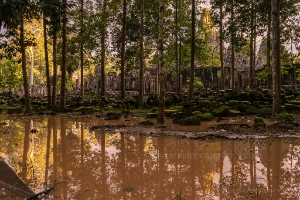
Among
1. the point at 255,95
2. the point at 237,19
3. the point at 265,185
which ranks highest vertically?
the point at 237,19

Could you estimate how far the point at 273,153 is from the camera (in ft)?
21.9

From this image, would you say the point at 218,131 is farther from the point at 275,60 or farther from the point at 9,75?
the point at 9,75

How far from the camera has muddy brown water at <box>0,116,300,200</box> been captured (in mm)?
4371

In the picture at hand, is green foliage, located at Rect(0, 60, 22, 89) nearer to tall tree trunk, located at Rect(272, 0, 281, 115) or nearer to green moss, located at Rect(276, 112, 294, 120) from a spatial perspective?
tall tree trunk, located at Rect(272, 0, 281, 115)

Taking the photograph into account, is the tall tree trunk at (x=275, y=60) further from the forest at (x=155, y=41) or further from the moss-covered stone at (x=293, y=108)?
the moss-covered stone at (x=293, y=108)

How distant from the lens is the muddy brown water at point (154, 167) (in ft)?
14.3

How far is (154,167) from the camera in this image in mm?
5777

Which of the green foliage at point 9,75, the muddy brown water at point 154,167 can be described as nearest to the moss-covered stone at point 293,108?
the muddy brown water at point 154,167

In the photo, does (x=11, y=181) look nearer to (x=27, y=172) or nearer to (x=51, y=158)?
(x=27, y=172)

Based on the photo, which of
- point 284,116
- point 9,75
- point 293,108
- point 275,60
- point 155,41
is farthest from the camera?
point 9,75

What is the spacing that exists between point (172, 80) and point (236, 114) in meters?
25.9

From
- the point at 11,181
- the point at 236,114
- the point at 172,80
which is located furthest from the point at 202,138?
the point at 172,80

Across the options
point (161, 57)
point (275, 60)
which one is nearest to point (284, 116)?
point (275, 60)

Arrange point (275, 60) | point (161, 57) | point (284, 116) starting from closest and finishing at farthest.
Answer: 1. point (161, 57)
2. point (284, 116)
3. point (275, 60)
